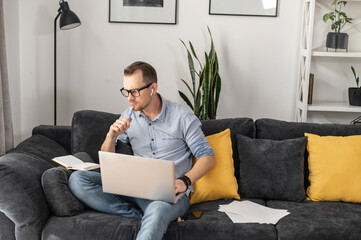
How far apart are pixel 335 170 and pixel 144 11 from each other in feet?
6.63

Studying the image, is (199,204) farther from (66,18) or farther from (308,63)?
(66,18)

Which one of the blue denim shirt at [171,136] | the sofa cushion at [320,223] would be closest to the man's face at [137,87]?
the blue denim shirt at [171,136]

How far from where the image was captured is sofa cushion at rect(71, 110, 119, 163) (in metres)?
3.00

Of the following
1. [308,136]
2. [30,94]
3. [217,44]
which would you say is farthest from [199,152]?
[30,94]

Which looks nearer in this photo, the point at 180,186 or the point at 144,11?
the point at 180,186

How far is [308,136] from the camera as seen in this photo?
300cm

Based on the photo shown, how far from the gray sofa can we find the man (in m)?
0.07

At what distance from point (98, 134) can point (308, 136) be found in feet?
4.07

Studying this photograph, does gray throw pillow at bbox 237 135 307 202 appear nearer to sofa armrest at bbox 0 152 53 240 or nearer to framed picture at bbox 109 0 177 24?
sofa armrest at bbox 0 152 53 240

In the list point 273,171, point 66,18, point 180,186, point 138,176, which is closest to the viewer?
point 138,176

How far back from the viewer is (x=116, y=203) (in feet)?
8.39

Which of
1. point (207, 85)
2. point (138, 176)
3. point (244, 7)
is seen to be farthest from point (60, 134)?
point (244, 7)

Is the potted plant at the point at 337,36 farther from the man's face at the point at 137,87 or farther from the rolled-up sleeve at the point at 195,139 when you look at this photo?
the man's face at the point at 137,87

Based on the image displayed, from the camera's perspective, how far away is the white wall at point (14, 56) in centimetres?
374
